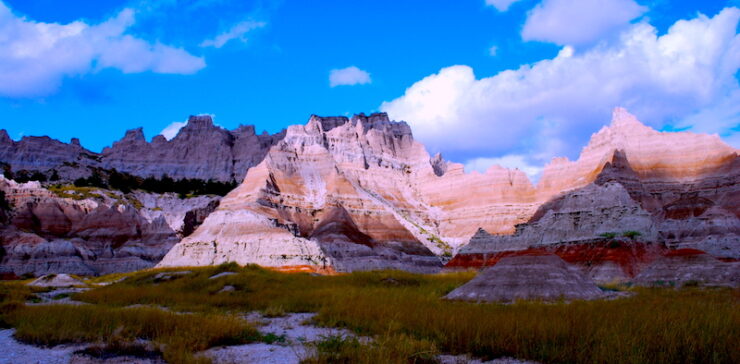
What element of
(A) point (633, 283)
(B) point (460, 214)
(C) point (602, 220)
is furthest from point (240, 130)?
(A) point (633, 283)

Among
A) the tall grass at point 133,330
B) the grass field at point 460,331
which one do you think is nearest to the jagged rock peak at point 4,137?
the grass field at point 460,331

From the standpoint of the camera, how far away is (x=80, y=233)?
284 ft

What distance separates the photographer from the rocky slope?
139375 millimetres

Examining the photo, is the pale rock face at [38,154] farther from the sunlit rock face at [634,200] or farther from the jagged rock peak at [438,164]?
the sunlit rock face at [634,200]

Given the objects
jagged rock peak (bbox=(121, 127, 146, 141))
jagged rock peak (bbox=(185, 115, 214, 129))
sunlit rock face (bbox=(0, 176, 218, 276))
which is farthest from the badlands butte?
jagged rock peak (bbox=(185, 115, 214, 129))

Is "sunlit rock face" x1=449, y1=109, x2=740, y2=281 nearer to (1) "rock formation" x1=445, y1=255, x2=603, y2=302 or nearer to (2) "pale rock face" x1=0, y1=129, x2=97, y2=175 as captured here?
(1) "rock formation" x1=445, y1=255, x2=603, y2=302

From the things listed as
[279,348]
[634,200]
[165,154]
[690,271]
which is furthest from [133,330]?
[165,154]

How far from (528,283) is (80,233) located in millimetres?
87829

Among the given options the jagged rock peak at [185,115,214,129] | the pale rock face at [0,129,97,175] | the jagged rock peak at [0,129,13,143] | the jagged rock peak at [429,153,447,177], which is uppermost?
the jagged rock peak at [185,115,214,129]

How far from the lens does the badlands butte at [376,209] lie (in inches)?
2356

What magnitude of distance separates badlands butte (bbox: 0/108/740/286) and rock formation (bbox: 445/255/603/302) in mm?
16223

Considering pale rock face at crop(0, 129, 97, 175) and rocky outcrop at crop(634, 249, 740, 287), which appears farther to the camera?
pale rock face at crop(0, 129, 97, 175)

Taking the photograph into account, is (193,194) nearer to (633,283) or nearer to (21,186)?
(21,186)

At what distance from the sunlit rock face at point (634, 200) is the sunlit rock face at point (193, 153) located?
295ft
